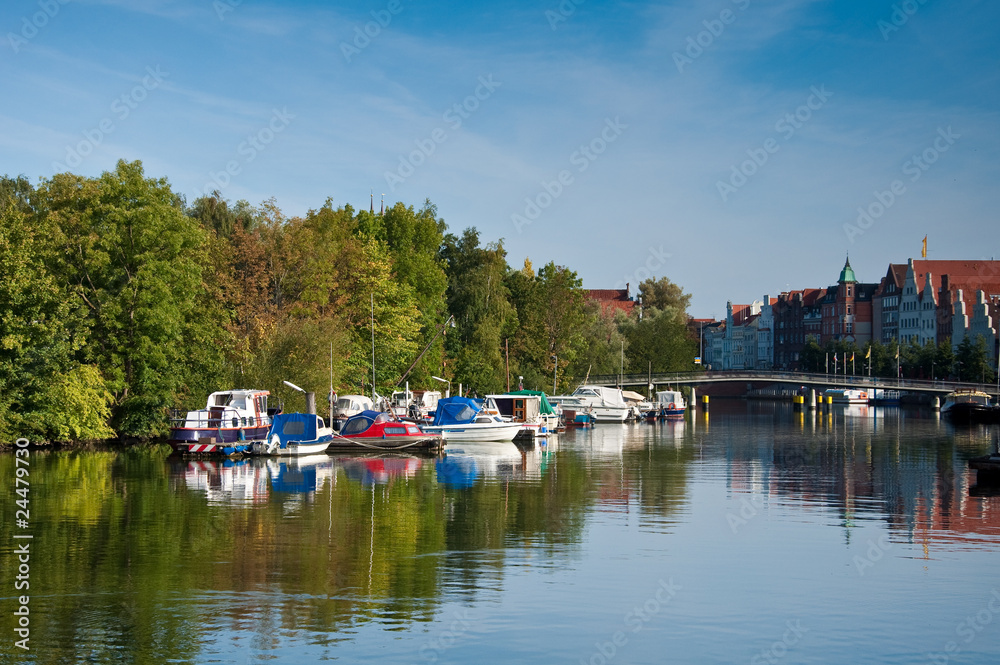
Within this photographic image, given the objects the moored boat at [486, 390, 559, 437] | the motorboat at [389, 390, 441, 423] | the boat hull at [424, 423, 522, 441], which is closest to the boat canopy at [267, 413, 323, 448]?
the boat hull at [424, 423, 522, 441]

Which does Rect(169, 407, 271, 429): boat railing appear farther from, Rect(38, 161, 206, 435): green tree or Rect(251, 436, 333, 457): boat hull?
Rect(38, 161, 206, 435): green tree

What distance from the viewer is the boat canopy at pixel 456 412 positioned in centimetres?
6131

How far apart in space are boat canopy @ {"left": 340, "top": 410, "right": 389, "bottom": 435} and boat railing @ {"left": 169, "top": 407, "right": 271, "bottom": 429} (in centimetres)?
423

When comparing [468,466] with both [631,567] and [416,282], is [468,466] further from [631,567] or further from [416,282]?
[416,282]

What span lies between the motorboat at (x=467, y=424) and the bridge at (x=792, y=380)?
52.3 meters

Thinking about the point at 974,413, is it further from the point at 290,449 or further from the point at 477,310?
the point at 290,449

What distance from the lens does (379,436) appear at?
5406 cm

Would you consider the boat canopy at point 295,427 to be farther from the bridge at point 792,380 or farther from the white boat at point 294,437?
the bridge at point 792,380

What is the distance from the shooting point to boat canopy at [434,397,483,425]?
2414 inches

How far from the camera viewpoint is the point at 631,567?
897 inches

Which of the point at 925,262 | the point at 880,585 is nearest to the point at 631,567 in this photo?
the point at 880,585

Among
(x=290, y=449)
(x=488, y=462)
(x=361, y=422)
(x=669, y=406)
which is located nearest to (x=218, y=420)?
(x=290, y=449)

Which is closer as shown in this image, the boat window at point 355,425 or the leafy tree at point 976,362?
the boat window at point 355,425

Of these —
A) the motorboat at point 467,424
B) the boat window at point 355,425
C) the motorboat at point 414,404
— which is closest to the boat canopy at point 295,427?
the boat window at point 355,425
